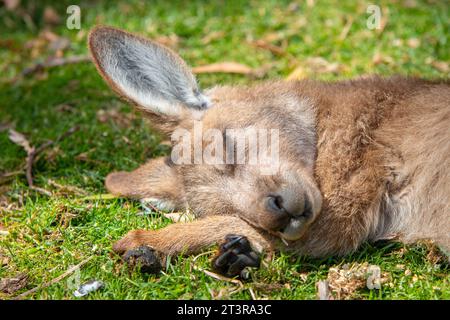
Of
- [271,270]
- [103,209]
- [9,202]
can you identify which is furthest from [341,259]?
[9,202]

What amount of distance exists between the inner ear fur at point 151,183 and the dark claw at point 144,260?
711mm

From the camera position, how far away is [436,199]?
13.1 feet

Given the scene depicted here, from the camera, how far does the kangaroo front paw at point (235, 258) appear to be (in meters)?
Result: 3.74

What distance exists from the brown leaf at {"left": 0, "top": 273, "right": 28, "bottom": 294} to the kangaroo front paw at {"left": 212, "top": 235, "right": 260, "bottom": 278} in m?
1.15

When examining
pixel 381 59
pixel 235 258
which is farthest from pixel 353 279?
pixel 381 59

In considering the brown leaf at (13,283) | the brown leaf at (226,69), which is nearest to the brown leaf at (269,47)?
the brown leaf at (226,69)

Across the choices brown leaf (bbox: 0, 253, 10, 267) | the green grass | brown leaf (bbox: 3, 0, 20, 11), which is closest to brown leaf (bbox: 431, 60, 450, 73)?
the green grass

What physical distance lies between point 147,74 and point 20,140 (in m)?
1.92

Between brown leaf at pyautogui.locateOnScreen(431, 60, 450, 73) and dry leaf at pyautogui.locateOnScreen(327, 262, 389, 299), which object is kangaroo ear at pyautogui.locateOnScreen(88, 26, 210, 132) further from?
brown leaf at pyautogui.locateOnScreen(431, 60, 450, 73)

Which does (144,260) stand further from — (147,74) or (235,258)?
(147,74)

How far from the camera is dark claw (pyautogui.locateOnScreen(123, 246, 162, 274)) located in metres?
3.84
